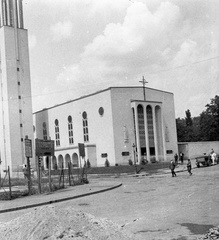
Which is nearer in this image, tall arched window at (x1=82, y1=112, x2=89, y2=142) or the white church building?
the white church building

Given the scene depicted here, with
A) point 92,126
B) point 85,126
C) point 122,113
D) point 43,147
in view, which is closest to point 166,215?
point 43,147

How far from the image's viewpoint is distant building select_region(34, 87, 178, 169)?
5731 centimetres

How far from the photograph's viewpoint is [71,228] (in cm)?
→ 601

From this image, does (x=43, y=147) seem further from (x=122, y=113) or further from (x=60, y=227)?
(x=122, y=113)

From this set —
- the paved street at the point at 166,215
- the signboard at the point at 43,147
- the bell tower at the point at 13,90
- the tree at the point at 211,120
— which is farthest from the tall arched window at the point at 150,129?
the paved street at the point at 166,215

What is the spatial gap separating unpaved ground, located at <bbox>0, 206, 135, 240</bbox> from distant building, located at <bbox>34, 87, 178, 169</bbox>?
48.9 m

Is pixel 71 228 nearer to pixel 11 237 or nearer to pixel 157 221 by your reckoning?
pixel 11 237

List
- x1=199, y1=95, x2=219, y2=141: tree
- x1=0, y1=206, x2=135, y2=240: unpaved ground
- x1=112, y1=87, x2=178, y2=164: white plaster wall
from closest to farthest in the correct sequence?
1. x1=0, y1=206, x2=135, y2=240: unpaved ground
2. x1=112, y1=87, x2=178, y2=164: white plaster wall
3. x1=199, y1=95, x2=219, y2=141: tree

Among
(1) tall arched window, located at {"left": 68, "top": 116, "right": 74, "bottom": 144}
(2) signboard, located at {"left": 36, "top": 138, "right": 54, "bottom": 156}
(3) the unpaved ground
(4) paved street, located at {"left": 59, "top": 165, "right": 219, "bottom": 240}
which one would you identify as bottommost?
(4) paved street, located at {"left": 59, "top": 165, "right": 219, "bottom": 240}

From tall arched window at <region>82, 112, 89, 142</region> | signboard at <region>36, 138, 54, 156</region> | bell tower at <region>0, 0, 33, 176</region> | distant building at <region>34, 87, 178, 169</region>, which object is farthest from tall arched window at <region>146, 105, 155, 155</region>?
signboard at <region>36, 138, 54, 156</region>

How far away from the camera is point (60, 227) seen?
6008mm

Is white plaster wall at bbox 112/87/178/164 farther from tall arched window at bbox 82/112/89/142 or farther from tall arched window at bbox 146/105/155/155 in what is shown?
tall arched window at bbox 82/112/89/142

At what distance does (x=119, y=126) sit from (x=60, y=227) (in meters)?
51.5

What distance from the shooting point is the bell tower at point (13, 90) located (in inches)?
2406
